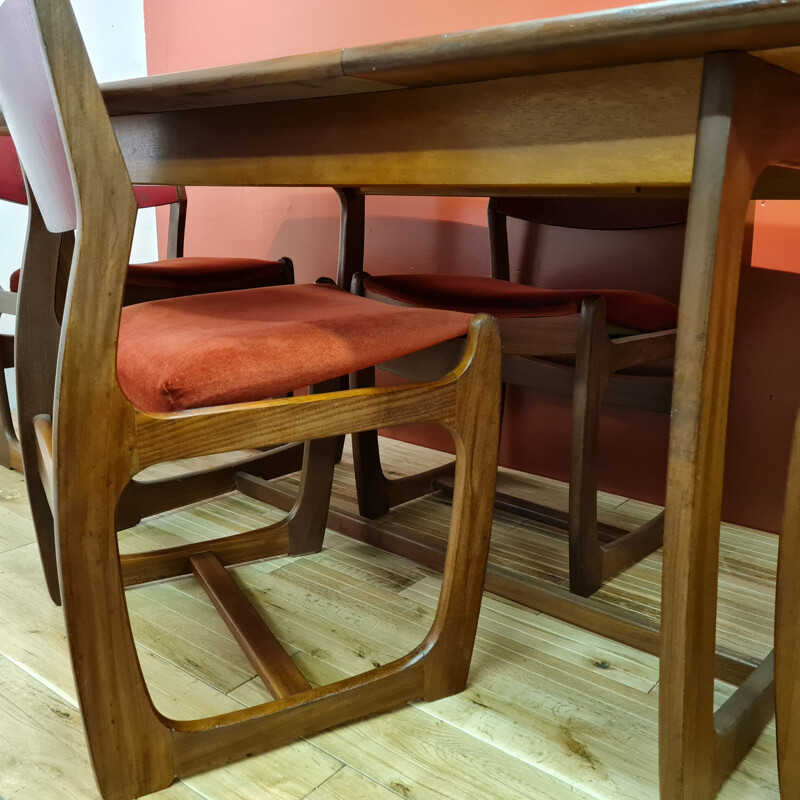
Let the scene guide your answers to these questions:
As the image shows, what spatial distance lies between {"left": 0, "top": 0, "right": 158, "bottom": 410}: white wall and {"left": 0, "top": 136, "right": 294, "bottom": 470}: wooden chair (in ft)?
2.59

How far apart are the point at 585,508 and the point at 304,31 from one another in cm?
172

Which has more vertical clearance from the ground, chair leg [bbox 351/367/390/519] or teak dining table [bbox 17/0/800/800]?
teak dining table [bbox 17/0/800/800]

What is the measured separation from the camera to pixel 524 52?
2.20 ft

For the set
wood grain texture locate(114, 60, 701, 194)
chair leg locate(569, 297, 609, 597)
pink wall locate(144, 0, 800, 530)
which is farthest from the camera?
pink wall locate(144, 0, 800, 530)

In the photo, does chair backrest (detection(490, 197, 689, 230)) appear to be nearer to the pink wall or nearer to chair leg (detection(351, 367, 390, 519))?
the pink wall

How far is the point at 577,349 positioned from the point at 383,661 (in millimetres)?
532

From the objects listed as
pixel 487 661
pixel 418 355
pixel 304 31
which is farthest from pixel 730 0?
pixel 304 31

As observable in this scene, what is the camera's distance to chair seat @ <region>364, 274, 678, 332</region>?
1.24 m

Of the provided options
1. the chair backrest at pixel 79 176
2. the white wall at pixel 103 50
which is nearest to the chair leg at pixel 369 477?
the chair backrest at pixel 79 176

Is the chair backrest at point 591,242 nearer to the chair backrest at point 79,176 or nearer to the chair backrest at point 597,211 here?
the chair backrest at point 597,211

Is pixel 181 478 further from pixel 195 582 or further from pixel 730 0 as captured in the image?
pixel 730 0

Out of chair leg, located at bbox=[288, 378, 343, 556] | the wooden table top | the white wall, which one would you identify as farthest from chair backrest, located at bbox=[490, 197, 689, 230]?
the white wall

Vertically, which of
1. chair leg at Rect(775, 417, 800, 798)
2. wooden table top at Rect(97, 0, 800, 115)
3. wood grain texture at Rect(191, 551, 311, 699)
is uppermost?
wooden table top at Rect(97, 0, 800, 115)

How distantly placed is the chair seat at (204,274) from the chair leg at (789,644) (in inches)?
51.1
